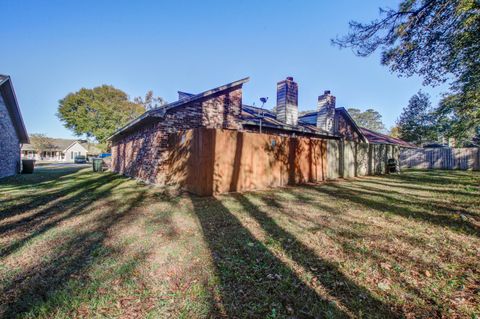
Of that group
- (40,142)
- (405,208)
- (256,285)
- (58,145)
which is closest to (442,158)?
(405,208)

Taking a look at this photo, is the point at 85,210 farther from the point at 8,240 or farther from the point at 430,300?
the point at 430,300

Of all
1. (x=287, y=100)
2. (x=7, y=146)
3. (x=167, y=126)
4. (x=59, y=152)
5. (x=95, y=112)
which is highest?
(x=95, y=112)

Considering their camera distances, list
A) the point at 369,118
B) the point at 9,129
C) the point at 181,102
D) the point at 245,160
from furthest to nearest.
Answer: the point at 369,118, the point at 9,129, the point at 181,102, the point at 245,160

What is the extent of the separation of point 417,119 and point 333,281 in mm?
35458

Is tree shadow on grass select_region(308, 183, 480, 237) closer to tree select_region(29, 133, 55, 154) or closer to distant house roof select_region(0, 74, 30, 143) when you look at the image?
distant house roof select_region(0, 74, 30, 143)

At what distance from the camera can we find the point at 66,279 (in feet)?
7.66

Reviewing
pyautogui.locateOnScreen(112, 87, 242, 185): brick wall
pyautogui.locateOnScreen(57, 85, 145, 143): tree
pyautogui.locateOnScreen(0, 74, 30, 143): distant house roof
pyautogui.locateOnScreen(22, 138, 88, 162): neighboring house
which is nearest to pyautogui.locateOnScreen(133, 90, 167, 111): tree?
pyautogui.locateOnScreen(57, 85, 145, 143): tree

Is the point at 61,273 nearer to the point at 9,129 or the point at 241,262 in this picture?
the point at 241,262

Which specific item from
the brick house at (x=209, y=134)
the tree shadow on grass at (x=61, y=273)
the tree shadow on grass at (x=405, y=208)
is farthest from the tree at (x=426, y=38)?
the tree shadow on grass at (x=61, y=273)

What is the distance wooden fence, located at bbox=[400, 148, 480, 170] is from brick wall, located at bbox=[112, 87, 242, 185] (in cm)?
1817

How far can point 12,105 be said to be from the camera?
12289 millimetres

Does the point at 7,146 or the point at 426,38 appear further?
the point at 7,146

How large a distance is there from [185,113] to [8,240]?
21.8 ft

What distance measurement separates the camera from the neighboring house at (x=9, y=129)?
11164 millimetres
